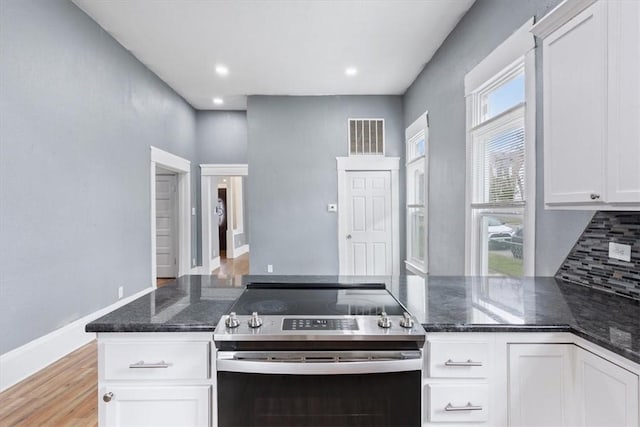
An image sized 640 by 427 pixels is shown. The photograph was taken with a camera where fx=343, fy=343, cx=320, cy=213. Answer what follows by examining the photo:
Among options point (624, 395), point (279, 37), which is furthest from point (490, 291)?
point (279, 37)

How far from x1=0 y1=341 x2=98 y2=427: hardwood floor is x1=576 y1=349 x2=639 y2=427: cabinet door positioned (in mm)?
2399

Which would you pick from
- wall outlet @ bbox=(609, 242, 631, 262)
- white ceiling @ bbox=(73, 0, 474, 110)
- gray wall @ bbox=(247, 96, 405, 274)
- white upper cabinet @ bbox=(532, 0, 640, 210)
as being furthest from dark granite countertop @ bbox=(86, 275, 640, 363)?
gray wall @ bbox=(247, 96, 405, 274)

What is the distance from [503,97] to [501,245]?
1.10 meters

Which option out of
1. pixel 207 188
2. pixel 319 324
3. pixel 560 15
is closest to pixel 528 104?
pixel 560 15

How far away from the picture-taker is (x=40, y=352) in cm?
262

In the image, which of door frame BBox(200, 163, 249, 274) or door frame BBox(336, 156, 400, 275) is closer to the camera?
door frame BBox(336, 156, 400, 275)

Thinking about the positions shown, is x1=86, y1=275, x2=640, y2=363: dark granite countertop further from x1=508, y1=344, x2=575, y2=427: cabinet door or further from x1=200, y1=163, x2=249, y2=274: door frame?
x1=200, y1=163, x2=249, y2=274: door frame

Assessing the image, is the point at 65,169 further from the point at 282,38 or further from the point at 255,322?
the point at 255,322

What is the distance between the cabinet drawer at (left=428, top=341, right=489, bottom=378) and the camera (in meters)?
1.17

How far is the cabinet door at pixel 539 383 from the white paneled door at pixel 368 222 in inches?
163

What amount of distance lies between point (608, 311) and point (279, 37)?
11.0ft

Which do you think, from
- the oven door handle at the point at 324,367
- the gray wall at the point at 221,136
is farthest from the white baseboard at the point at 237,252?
the oven door handle at the point at 324,367

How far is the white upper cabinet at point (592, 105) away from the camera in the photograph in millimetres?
1170

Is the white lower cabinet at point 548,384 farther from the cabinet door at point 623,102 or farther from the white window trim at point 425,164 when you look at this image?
the white window trim at point 425,164
